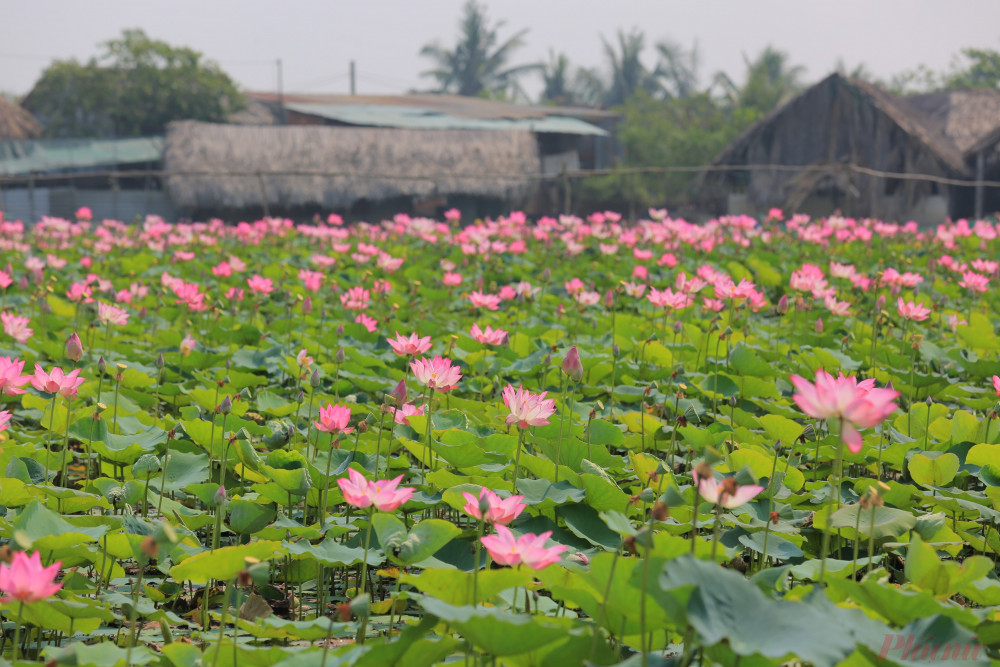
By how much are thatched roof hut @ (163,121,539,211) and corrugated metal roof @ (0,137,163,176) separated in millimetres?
1942

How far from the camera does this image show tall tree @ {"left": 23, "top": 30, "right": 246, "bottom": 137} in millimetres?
21750

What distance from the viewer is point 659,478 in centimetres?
183

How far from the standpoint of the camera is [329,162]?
1869 cm

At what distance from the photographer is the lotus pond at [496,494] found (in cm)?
111

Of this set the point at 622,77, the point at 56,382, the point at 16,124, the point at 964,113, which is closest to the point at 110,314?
the point at 56,382

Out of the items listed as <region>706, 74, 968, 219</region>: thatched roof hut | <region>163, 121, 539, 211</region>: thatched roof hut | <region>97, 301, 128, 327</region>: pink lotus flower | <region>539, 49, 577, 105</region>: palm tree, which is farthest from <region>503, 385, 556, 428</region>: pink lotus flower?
<region>539, 49, 577, 105</region>: palm tree

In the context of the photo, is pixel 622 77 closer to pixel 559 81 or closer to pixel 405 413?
pixel 559 81

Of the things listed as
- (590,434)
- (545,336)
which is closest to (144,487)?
(590,434)

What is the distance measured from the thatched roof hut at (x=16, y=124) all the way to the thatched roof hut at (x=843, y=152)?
17.0 metres

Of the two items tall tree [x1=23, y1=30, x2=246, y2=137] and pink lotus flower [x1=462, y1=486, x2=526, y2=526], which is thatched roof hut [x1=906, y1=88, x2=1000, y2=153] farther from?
pink lotus flower [x1=462, y1=486, x2=526, y2=526]

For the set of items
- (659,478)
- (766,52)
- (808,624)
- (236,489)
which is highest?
(766,52)

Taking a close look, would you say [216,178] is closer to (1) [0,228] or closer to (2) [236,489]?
(1) [0,228]

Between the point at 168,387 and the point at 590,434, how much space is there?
4.74 ft

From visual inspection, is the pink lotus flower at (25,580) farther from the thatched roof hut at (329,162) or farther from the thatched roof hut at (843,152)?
the thatched roof hut at (329,162)
